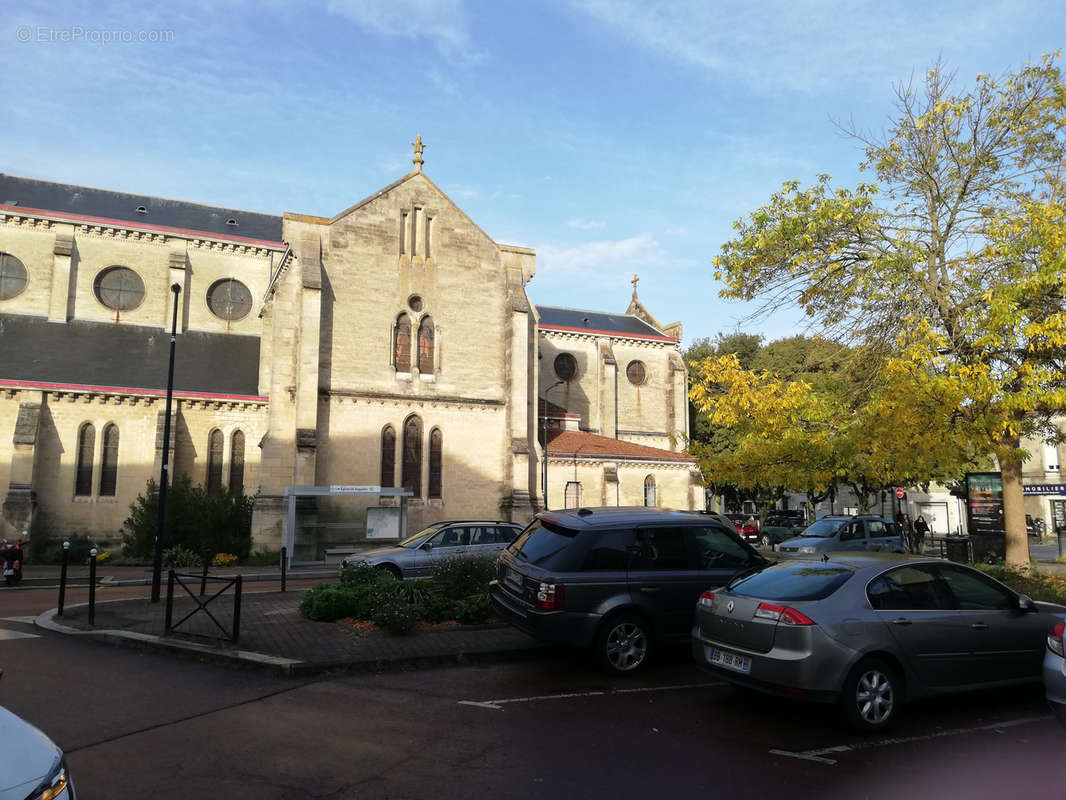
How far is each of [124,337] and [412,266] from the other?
551 inches

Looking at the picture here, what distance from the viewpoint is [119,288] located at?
32562mm

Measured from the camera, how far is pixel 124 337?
31438 mm

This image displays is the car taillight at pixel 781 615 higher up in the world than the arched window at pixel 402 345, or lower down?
lower down

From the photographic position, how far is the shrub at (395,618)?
30.8 ft

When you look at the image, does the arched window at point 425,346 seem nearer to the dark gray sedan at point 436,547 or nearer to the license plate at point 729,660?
the dark gray sedan at point 436,547

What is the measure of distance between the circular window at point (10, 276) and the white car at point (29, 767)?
34255 millimetres

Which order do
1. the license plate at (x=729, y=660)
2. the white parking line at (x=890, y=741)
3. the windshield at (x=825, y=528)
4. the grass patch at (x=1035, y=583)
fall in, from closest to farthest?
1. the white parking line at (x=890, y=741)
2. the license plate at (x=729, y=660)
3. the grass patch at (x=1035, y=583)
4. the windshield at (x=825, y=528)

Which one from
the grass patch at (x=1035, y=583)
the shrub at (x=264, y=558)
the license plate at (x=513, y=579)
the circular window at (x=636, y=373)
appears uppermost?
the circular window at (x=636, y=373)

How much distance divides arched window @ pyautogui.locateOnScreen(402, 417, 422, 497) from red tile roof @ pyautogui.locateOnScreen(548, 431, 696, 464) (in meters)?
6.26

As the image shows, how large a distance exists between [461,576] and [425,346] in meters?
17.4

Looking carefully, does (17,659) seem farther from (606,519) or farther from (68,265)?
(68,265)

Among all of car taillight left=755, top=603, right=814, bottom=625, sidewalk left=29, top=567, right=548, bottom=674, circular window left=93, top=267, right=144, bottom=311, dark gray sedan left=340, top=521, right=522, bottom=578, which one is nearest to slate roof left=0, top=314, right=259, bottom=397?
circular window left=93, top=267, right=144, bottom=311

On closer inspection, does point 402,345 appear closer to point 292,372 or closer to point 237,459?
point 292,372

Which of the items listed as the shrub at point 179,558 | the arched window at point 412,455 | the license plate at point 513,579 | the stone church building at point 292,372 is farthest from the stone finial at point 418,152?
the license plate at point 513,579
